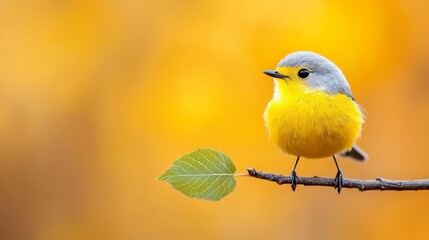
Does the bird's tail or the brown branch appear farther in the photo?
the bird's tail

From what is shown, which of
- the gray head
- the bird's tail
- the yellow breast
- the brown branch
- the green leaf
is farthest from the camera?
the bird's tail

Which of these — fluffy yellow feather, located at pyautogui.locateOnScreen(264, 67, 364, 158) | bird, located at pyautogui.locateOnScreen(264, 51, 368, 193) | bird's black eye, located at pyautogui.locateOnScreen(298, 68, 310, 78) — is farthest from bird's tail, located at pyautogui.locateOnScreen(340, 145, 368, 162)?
bird's black eye, located at pyautogui.locateOnScreen(298, 68, 310, 78)

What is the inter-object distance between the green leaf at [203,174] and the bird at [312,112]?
483 millimetres

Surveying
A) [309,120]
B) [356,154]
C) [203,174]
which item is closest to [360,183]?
[203,174]

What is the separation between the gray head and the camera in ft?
6.69

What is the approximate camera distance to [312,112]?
2297mm

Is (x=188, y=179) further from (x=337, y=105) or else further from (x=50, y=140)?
(x=50, y=140)

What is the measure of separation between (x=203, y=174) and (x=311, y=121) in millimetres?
834

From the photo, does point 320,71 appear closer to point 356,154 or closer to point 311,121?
point 311,121

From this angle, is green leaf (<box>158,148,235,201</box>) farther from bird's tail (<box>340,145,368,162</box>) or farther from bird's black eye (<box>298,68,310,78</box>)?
bird's tail (<box>340,145,368,162</box>)

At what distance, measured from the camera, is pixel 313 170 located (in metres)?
7.71

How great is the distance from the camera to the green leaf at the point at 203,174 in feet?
4.76

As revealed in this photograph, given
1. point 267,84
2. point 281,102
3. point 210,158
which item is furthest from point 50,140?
point 210,158

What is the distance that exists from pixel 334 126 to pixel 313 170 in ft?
18.2
